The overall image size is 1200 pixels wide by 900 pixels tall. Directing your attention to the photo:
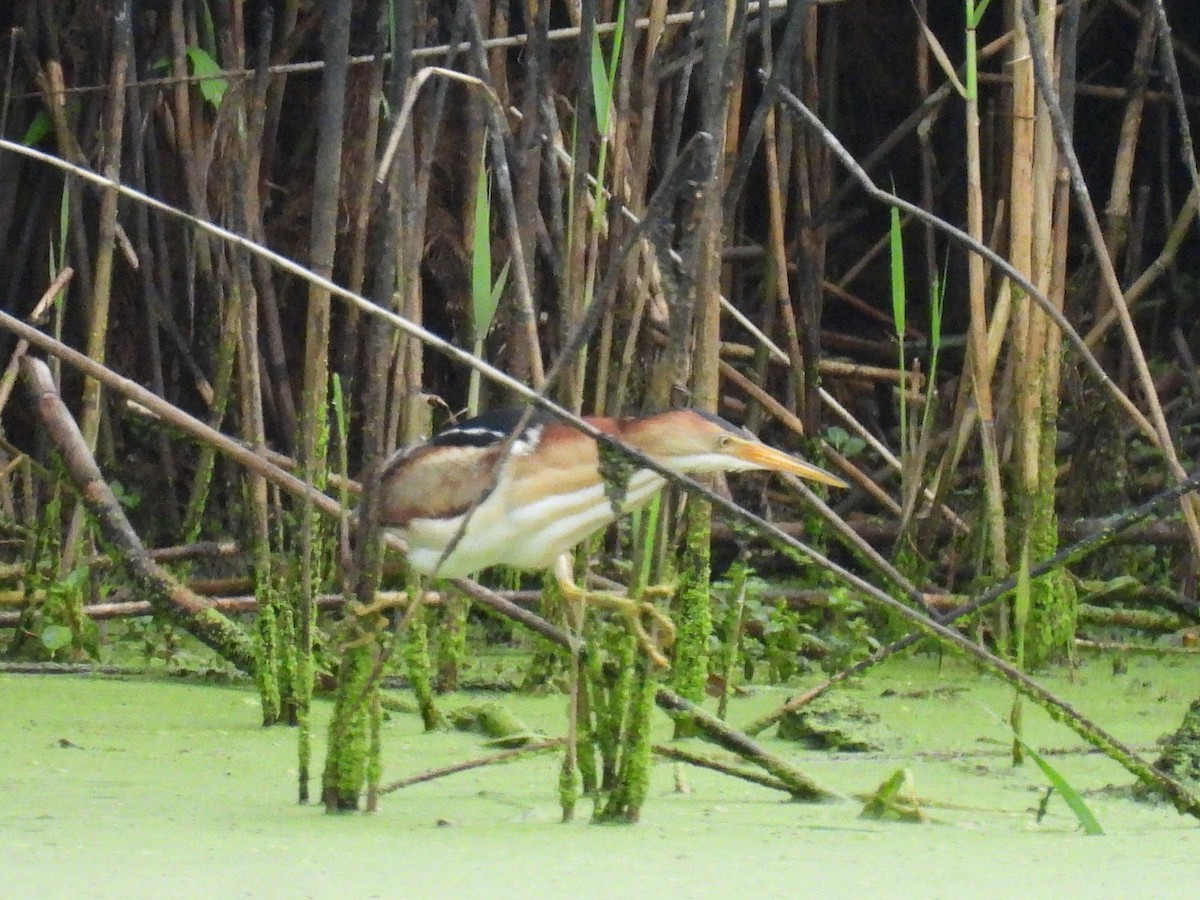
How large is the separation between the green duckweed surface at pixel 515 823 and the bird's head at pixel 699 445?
1.22ft

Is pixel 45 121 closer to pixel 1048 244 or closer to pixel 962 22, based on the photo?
pixel 1048 244

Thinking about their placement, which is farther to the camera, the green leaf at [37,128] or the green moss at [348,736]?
the green leaf at [37,128]

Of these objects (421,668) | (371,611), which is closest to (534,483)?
(371,611)

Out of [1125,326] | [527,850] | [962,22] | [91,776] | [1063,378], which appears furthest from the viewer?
[962,22]

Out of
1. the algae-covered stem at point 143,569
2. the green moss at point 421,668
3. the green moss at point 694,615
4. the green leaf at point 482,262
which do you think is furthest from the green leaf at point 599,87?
the algae-covered stem at point 143,569

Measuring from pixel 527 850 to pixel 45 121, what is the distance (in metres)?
2.08

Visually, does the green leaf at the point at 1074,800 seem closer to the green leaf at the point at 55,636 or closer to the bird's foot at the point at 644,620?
the bird's foot at the point at 644,620

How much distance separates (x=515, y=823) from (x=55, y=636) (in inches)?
46.2

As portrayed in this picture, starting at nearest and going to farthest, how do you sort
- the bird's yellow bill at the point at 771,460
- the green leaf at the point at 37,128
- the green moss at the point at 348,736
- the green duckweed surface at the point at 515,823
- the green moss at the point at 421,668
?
1. the green duckweed surface at the point at 515,823
2. the green moss at the point at 348,736
3. the bird's yellow bill at the point at 771,460
4. the green moss at the point at 421,668
5. the green leaf at the point at 37,128

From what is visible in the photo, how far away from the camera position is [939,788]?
81.0 inches

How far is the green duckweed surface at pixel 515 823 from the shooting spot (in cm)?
146

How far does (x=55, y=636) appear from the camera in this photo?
264 cm

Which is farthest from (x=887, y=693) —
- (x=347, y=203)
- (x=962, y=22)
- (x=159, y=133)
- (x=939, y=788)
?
(x=962, y=22)

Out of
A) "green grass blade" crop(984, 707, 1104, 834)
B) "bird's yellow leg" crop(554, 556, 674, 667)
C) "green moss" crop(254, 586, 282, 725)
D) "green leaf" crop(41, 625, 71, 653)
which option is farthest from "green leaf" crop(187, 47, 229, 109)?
"green grass blade" crop(984, 707, 1104, 834)
